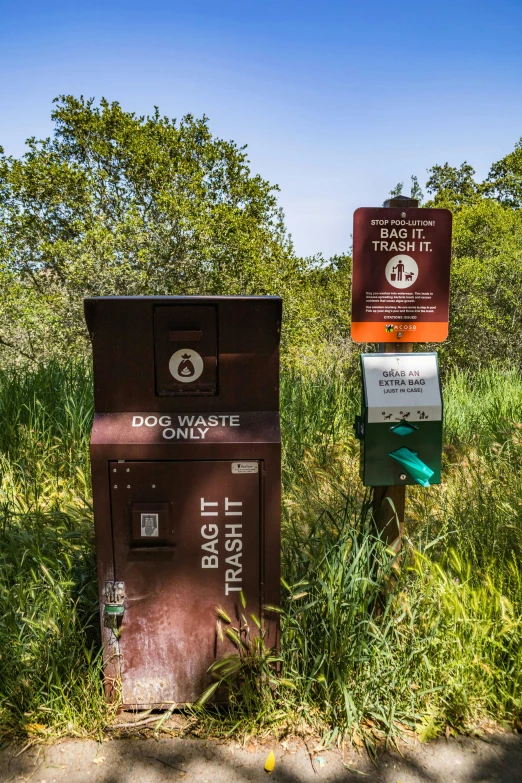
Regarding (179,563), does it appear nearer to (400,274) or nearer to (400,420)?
(400,420)

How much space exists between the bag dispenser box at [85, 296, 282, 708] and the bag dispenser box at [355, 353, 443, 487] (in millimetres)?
459

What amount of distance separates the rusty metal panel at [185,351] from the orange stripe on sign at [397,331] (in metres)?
0.70

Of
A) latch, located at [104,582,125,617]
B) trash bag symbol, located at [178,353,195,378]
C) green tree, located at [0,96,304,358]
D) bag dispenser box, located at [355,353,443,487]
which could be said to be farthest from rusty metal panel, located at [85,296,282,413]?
green tree, located at [0,96,304,358]

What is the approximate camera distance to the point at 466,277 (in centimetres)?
1243

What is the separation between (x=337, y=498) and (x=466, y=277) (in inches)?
382

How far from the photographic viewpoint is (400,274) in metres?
2.56

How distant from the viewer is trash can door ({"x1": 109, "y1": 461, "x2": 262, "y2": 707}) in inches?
86.7

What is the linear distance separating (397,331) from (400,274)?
0.25 m

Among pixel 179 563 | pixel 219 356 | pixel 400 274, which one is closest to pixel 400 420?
pixel 400 274

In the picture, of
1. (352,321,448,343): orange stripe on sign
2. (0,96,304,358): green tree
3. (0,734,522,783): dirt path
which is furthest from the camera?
(0,96,304,358): green tree

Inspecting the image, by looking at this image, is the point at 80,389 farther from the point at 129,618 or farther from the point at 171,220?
the point at 171,220

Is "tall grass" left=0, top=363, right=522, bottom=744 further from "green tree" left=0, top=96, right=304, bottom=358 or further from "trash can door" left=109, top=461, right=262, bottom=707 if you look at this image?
"green tree" left=0, top=96, right=304, bottom=358

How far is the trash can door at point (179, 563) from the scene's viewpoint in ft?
7.23

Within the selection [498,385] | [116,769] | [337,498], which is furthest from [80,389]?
[498,385]
